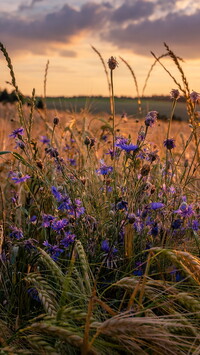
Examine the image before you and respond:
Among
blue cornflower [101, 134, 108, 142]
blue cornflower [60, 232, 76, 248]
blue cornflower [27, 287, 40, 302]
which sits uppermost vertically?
blue cornflower [101, 134, 108, 142]

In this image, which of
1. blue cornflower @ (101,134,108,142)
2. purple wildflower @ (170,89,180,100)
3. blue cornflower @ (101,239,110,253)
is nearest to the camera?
blue cornflower @ (101,239,110,253)

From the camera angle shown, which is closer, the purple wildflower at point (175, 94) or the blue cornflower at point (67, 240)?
the blue cornflower at point (67, 240)

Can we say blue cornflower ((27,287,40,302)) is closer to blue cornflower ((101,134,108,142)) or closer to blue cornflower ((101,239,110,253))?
blue cornflower ((101,239,110,253))

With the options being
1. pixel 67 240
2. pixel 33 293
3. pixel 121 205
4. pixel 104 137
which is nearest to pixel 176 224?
pixel 121 205

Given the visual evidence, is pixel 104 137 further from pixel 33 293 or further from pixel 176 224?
pixel 33 293

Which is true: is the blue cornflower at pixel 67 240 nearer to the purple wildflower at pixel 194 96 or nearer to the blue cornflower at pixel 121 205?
the blue cornflower at pixel 121 205

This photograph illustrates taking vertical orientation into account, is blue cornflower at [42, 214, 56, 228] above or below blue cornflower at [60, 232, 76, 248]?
above

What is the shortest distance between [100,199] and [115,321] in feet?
3.70

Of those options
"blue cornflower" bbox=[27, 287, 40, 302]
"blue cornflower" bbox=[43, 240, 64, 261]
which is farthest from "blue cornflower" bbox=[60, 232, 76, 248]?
"blue cornflower" bbox=[27, 287, 40, 302]

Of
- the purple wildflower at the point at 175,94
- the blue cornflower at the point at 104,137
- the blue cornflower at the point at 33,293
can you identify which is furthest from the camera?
the blue cornflower at the point at 104,137

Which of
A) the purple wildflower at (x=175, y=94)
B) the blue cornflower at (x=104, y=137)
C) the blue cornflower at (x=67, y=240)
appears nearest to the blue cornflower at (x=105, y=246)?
the blue cornflower at (x=67, y=240)

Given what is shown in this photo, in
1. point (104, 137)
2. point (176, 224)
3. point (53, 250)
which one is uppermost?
point (104, 137)

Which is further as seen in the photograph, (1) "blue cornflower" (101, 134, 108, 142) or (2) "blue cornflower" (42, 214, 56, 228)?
(1) "blue cornflower" (101, 134, 108, 142)

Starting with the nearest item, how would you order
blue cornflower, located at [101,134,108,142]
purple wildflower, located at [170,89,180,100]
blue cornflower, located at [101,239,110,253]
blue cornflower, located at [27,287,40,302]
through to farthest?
blue cornflower, located at [27,287,40,302] → blue cornflower, located at [101,239,110,253] → purple wildflower, located at [170,89,180,100] → blue cornflower, located at [101,134,108,142]
